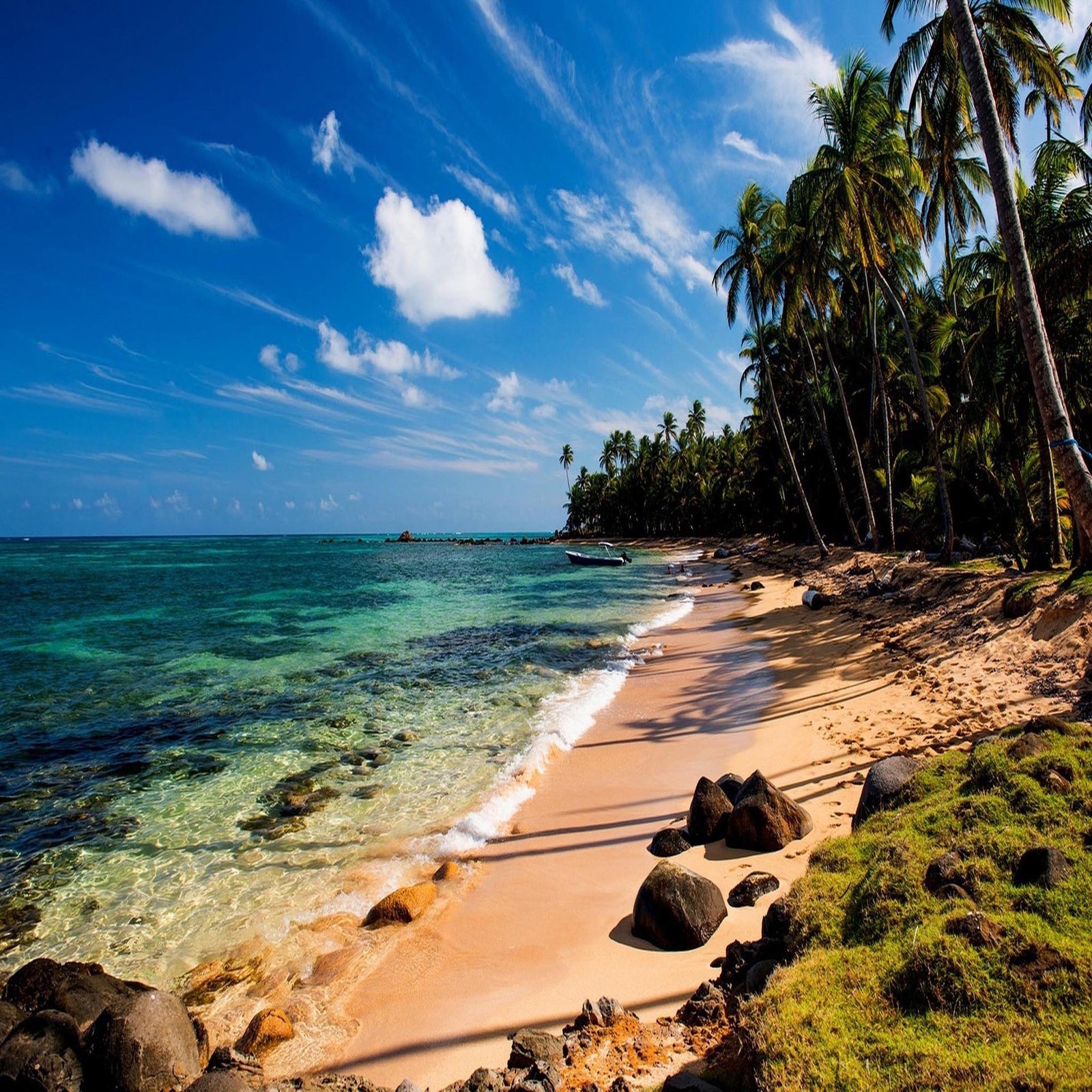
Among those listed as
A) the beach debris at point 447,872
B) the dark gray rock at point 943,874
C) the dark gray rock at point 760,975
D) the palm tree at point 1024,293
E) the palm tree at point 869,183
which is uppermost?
the palm tree at point 869,183

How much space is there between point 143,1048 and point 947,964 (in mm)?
5178

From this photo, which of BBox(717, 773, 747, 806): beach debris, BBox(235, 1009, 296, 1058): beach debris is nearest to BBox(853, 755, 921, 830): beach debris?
BBox(717, 773, 747, 806): beach debris

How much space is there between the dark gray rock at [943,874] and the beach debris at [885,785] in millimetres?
1507

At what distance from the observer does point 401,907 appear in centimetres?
600

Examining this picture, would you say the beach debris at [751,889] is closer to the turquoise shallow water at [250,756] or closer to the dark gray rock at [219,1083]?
the turquoise shallow water at [250,756]

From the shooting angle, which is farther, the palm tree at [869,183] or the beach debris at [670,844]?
the palm tree at [869,183]

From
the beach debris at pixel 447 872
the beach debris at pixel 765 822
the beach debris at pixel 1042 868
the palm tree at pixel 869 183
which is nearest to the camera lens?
the beach debris at pixel 1042 868

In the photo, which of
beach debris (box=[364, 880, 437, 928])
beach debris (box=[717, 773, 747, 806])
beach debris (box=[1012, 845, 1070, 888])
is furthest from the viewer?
beach debris (box=[717, 773, 747, 806])

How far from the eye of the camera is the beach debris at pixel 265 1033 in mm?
4379

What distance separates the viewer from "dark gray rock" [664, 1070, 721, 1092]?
2811 mm

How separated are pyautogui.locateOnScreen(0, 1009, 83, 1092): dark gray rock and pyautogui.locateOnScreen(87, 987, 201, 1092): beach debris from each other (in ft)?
0.38

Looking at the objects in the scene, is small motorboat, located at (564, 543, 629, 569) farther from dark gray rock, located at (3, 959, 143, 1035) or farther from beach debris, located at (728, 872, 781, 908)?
dark gray rock, located at (3, 959, 143, 1035)

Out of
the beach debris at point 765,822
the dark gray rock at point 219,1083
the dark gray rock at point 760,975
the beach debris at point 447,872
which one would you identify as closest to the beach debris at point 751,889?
the beach debris at point 765,822

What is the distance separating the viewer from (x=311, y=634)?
77.4 ft
